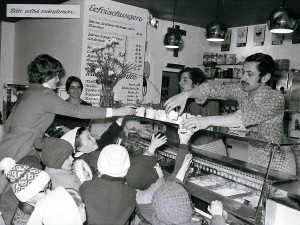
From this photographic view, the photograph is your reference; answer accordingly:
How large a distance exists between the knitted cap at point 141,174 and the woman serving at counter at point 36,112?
0.64m

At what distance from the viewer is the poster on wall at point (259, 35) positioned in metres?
7.43

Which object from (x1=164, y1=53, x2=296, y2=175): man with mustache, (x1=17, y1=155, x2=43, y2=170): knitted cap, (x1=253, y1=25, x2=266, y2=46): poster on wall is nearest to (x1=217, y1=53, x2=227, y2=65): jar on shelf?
(x1=253, y1=25, x2=266, y2=46): poster on wall

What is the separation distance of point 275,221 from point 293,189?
289mm

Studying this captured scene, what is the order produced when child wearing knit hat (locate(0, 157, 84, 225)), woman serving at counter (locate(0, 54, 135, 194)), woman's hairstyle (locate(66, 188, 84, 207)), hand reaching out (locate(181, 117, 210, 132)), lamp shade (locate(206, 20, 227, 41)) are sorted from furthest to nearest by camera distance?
lamp shade (locate(206, 20, 227, 41))
woman serving at counter (locate(0, 54, 135, 194))
hand reaching out (locate(181, 117, 210, 132))
woman's hairstyle (locate(66, 188, 84, 207))
child wearing knit hat (locate(0, 157, 84, 225))

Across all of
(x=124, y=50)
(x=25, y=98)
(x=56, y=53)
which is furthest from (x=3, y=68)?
(x=25, y=98)

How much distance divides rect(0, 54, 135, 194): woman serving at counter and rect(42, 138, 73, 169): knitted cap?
0.33 m

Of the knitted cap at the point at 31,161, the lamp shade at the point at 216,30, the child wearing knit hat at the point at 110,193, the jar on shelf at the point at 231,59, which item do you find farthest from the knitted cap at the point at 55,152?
the jar on shelf at the point at 231,59

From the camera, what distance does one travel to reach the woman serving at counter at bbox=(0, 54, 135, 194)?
9.78 ft

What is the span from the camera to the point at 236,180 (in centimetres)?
257

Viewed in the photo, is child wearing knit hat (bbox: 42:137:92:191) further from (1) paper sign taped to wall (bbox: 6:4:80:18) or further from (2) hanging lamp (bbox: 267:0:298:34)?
(2) hanging lamp (bbox: 267:0:298:34)

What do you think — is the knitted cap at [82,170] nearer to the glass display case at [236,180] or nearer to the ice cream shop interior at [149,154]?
the ice cream shop interior at [149,154]

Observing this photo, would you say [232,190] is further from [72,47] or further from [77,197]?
[72,47]

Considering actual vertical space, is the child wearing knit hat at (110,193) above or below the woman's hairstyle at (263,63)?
below

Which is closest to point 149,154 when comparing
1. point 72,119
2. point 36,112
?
point 36,112
